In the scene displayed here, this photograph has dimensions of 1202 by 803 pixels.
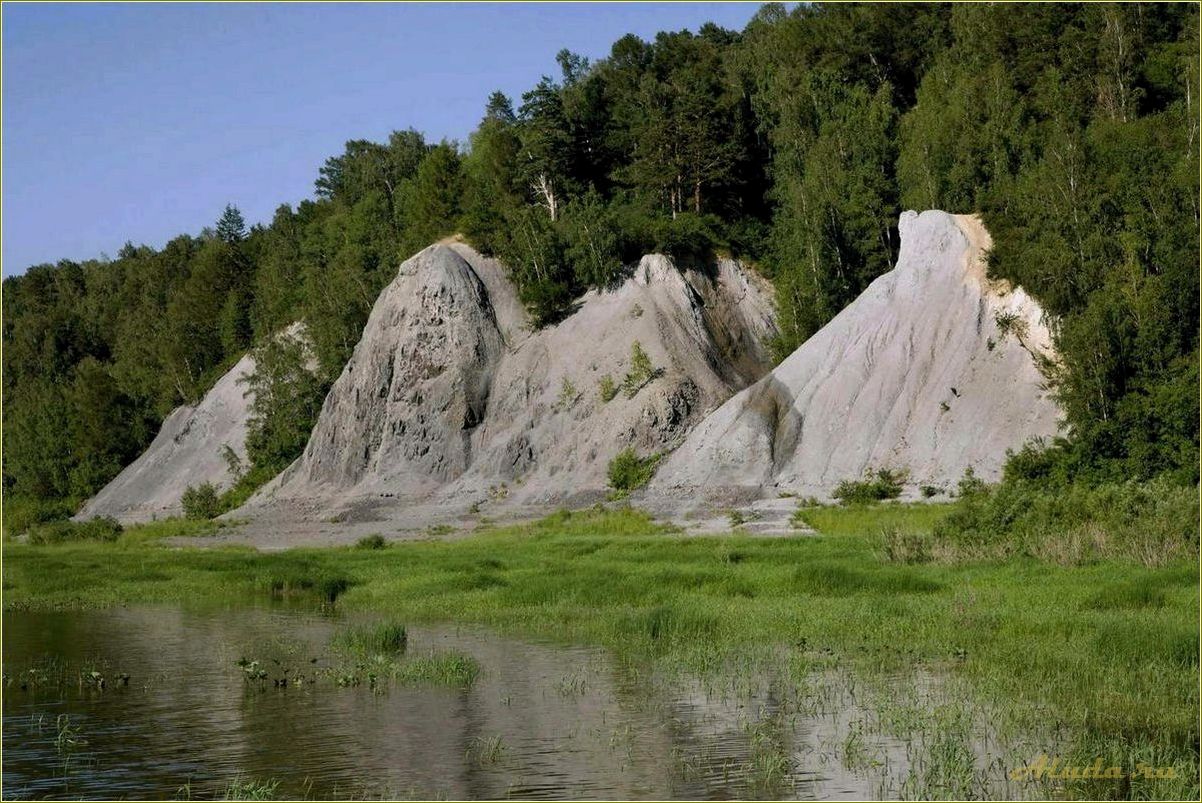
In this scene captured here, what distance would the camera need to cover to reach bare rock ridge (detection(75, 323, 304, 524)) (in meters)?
97.6

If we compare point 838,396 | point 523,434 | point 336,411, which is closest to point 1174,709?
point 838,396

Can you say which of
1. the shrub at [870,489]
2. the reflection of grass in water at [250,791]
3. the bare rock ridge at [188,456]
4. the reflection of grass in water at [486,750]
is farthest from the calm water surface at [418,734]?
the bare rock ridge at [188,456]

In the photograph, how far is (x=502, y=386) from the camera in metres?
80.1

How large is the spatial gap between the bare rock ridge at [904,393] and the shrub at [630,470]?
1511 millimetres

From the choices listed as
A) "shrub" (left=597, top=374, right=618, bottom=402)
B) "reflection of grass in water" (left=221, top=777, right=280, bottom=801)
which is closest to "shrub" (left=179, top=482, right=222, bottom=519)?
"shrub" (left=597, top=374, right=618, bottom=402)

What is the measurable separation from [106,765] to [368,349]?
7092cm

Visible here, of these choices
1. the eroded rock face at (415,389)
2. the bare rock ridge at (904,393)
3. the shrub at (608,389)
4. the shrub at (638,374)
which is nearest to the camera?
the bare rock ridge at (904,393)

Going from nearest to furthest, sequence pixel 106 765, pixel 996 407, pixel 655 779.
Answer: pixel 655 779 → pixel 106 765 → pixel 996 407

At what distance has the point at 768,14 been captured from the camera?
129125 millimetres

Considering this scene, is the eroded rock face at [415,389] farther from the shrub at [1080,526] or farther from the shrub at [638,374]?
the shrub at [1080,526]

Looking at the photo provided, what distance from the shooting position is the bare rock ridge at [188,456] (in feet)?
320

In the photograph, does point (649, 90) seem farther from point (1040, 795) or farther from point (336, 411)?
point (1040, 795)

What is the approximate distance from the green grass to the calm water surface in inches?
66.5

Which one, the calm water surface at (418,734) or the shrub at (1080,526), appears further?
the shrub at (1080,526)
